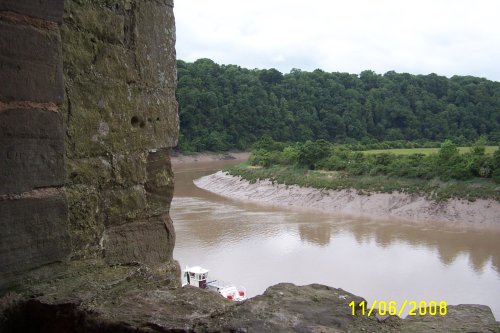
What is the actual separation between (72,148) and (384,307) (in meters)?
1.22

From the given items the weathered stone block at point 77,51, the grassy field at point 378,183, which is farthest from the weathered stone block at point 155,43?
the grassy field at point 378,183

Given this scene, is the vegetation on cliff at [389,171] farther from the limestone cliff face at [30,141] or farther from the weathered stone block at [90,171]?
the limestone cliff face at [30,141]

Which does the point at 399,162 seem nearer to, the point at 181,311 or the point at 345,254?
the point at 345,254

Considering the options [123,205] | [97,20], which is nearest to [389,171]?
[123,205]

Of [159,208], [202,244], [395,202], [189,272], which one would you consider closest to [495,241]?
[395,202]

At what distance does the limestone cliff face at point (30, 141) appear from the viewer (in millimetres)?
1540

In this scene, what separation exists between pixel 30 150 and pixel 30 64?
28 cm

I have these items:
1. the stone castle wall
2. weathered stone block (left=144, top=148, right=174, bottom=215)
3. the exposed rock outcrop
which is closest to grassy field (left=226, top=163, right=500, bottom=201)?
weathered stone block (left=144, top=148, right=174, bottom=215)

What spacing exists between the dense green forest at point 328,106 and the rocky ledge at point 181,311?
152ft

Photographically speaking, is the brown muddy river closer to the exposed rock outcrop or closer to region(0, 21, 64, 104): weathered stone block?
the exposed rock outcrop

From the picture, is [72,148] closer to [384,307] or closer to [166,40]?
[166,40]

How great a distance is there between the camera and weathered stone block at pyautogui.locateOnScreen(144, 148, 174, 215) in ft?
7.12

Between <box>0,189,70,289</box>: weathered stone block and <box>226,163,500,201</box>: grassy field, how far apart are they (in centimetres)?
2125

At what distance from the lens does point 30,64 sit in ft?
5.24
